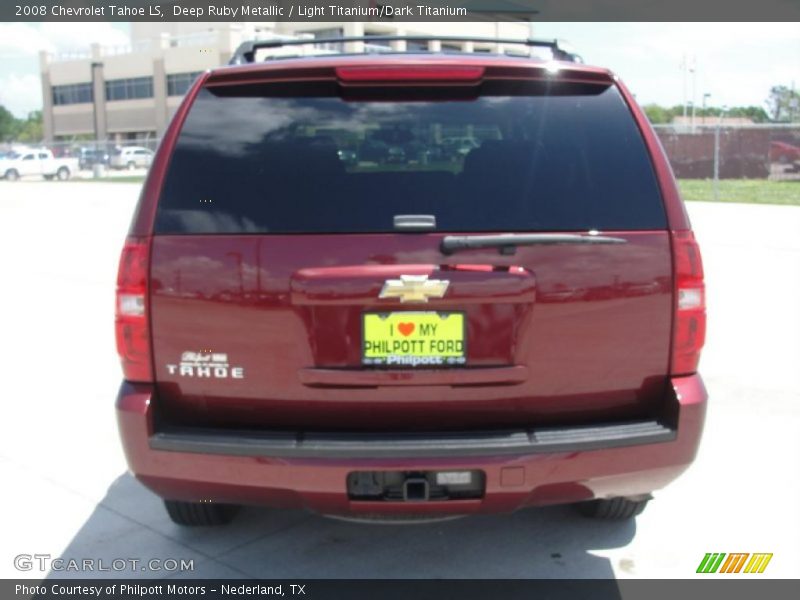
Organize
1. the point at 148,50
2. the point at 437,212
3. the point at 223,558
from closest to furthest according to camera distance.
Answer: the point at 437,212 < the point at 223,558 < the point at 148,50

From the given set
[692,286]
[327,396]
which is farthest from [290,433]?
[692,286]

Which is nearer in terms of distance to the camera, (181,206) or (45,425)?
(181,206)

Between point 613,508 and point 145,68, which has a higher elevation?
point 145,68

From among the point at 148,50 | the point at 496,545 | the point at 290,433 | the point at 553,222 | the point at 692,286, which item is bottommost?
the point at 496,545

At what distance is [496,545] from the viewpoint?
3795mm

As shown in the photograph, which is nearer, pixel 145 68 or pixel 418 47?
pixel 418 47

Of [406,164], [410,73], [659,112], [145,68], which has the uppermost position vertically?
[145,68]

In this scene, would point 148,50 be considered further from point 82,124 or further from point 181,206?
point 181,206

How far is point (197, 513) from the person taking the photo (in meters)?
3.75

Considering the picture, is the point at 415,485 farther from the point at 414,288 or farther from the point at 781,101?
the point at 781,101

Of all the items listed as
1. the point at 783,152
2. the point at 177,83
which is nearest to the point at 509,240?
the point at 783,152

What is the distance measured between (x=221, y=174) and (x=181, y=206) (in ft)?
0.59

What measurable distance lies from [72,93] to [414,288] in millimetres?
99062

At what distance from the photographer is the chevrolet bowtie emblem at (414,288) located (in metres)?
2.82
